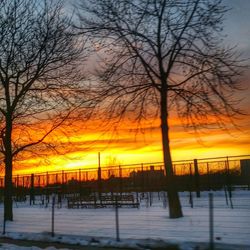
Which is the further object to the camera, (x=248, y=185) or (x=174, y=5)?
(x=248, y=185)

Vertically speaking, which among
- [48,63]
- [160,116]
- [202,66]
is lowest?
[160,116]

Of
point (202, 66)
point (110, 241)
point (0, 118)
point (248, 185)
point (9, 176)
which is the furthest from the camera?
point (248, 185)

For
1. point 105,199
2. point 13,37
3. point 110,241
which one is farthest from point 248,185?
point 110,241

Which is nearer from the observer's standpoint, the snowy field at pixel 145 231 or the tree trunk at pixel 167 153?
the snowy field at pixel 145 231

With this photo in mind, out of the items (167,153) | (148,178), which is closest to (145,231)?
(167,153)

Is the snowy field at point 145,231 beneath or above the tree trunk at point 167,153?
beneath

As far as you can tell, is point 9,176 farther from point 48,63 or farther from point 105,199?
point 105,199

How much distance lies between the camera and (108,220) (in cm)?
1752

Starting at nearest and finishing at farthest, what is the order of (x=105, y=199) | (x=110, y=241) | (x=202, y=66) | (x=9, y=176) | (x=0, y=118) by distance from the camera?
1. (x=110, y=241)
2. (x=202, y=66)
3. (x=9, y=176)
4. (x=0, y=118)
5. (x=105, y=199)

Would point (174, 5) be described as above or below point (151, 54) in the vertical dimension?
above

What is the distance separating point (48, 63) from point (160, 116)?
20.8 feet

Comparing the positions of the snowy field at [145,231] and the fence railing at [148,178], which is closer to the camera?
the snowy field at [145,231]

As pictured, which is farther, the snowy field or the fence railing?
the fence railing

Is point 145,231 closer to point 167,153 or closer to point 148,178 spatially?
point 167,153
